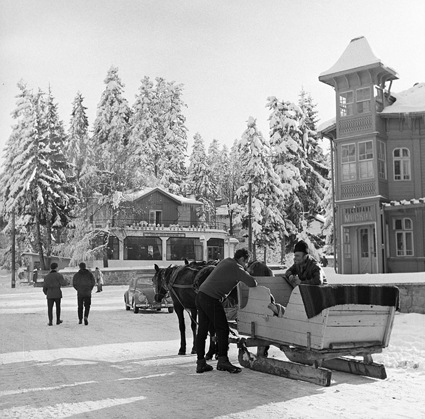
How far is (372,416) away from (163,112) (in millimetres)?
66884

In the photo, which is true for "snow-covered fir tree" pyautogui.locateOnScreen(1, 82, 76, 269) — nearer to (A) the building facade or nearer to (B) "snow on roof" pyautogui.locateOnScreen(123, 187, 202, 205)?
(B) "snow on roof" pyautogui.locateOnScreen(123, 187, 202, 205)

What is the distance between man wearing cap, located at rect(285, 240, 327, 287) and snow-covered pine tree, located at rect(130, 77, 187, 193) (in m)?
53.9

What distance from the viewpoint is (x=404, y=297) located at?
1981 cm

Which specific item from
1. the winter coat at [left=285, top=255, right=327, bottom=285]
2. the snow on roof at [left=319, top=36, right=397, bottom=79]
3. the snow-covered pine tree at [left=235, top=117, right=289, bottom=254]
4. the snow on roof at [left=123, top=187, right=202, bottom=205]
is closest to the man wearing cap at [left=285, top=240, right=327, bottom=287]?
the winter coat at [left=285, top=255, right=327, bottom=285]

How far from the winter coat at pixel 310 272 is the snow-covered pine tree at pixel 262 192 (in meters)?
42.6

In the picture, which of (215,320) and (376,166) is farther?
(376,166)

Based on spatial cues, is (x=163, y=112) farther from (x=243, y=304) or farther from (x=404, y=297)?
(x=243, y=304)

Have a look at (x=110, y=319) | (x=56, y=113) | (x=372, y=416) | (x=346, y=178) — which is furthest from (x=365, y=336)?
(x=56, y=113)

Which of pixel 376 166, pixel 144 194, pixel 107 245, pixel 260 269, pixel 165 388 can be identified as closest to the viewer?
pixel 165 388

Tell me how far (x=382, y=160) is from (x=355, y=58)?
16.0 feet

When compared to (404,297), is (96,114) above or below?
above

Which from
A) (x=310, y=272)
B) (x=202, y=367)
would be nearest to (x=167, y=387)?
(x=202, y=367)

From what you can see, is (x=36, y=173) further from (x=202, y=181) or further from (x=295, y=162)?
(x=202, y=181)

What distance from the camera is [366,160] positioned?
27422 mm
